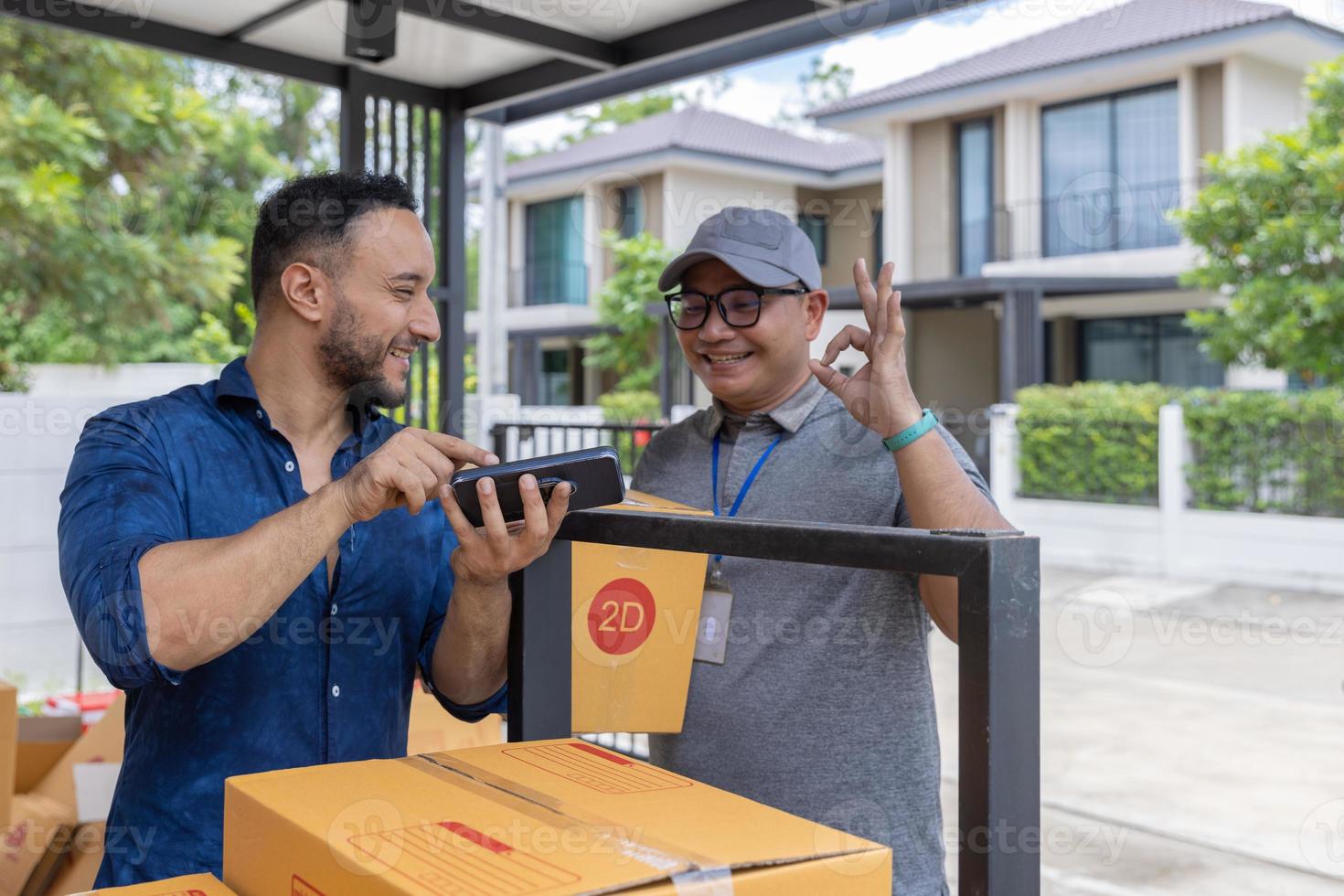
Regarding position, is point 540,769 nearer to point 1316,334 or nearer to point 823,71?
point 1316,334

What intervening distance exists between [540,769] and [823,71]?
34.1m

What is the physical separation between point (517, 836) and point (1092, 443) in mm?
11158

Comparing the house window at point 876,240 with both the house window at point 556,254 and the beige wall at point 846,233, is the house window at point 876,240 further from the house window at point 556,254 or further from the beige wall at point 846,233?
the house window at point 556,254

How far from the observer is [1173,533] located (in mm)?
10492

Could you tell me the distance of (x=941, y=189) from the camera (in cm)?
1695

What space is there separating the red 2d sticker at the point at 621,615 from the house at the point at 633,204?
16.9m

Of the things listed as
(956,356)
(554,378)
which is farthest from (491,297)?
(554,378)

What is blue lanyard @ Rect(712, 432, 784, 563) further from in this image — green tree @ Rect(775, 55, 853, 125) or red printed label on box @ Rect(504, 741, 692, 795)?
green tree @ Rect(775, 55, 853, 125)

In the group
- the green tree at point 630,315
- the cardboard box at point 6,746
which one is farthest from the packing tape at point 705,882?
the green tree at point 630,315

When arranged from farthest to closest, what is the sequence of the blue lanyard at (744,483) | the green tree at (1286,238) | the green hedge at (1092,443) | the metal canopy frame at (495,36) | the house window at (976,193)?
the house window at (976,193)
the green hedge at (1092,443)
the green tree at (1286,238)
the metal canopy frame at (495,36)
the blue lanyard at (744,483)

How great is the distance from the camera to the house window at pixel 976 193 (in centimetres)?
1661

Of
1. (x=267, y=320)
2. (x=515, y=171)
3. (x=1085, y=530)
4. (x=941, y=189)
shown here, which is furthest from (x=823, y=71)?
(x=267, y=320)

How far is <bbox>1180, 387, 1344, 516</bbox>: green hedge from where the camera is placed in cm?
965

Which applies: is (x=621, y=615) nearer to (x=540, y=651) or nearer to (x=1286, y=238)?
(x=540, y=651)
